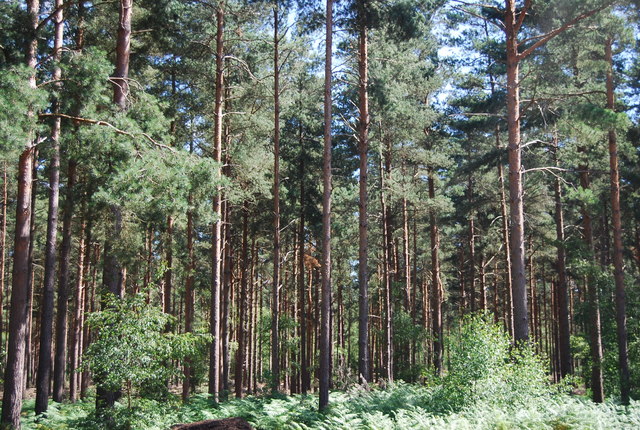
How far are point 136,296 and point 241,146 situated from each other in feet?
32.1

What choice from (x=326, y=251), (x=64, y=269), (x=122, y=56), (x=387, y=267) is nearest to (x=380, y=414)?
(x=326, y=251)

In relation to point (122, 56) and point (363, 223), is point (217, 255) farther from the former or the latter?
point (122, 56)

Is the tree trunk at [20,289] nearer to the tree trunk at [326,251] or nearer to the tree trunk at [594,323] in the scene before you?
the tree trunk at [326,251]

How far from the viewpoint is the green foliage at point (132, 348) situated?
9.13 meters

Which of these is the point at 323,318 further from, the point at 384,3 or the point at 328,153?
the point at 384,3

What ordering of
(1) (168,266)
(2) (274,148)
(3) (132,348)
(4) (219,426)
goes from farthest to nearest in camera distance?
(2) (274,148), (1) (168,266), (4) (219,426), (3) (132,348)

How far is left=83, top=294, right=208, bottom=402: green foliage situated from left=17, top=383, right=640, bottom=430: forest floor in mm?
594

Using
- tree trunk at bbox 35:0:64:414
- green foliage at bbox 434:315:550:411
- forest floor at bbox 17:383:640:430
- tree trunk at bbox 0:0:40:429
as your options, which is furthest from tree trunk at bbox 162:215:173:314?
green foliage at bbox 434:315:550:411

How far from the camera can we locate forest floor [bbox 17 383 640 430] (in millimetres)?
8320

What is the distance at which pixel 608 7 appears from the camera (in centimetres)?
1223

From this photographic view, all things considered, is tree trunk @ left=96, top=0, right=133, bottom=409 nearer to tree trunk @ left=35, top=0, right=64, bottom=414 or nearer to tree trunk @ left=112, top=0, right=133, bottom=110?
tree trunk @ left=112, top=0, right=133, bottom=110

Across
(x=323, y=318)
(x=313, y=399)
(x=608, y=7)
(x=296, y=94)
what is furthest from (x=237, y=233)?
(x=608, y=7)

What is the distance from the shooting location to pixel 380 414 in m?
9.16

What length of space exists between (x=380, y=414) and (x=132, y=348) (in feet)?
15.1
